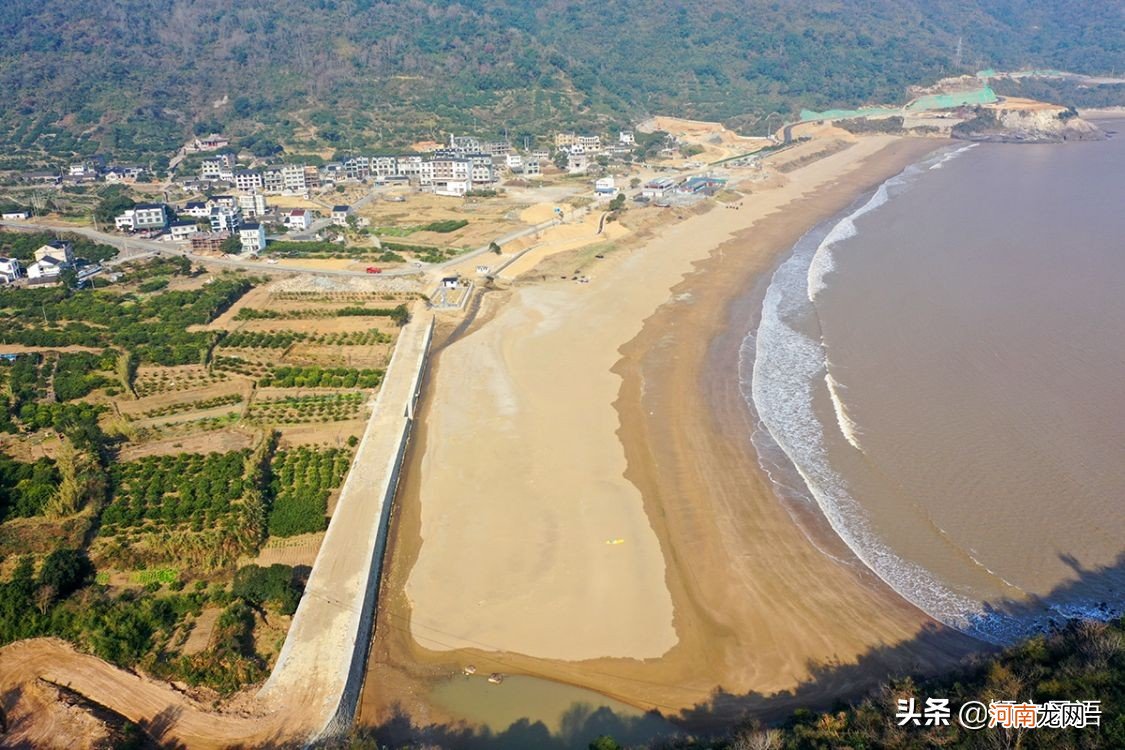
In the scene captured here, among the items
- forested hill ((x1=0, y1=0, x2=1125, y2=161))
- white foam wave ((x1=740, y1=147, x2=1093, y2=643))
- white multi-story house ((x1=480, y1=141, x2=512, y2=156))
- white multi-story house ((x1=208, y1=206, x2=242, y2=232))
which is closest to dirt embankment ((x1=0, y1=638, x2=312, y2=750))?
white foam wave ((x1=740, y1=147, x2=1093, y2=643))

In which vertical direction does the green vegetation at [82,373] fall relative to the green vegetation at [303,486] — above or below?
above

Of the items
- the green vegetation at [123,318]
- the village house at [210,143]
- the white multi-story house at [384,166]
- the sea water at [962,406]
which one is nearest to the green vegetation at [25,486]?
the green vegetation at [123,318]

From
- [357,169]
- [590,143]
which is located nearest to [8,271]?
[357,169]

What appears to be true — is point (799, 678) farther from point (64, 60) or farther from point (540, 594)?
point (64, 60)

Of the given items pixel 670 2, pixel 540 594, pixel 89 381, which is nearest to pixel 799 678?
pixel 540 594

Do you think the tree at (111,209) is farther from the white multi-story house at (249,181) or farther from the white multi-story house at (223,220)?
the white multi-story house at (249,181)

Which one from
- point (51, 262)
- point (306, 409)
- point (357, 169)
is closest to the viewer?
point (306, 409)

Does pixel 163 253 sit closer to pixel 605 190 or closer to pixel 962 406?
pixel 605 190
